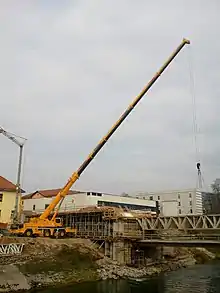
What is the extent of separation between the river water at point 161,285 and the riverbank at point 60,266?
5.07 feet

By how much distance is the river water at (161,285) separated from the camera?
3266cm

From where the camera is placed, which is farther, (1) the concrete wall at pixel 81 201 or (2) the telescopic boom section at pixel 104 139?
(1) the concrete wall at pixel 81 201

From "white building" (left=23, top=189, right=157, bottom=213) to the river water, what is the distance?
83.1 ft

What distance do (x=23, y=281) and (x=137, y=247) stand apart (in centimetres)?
2134

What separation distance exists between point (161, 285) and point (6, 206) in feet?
109

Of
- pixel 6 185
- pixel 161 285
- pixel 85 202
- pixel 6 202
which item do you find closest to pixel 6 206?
pixel 6 202

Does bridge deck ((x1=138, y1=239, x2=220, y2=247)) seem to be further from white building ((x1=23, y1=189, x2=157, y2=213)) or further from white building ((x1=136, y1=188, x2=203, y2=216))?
white building ((x1=136, y1=188, x2=203, y2=216))

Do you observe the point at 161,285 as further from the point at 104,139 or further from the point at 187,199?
the point at 187,199

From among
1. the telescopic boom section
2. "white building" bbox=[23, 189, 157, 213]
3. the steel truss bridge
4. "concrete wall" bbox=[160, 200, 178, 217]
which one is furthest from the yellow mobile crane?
"concrete wall" bbox=[160, 200, 178, 217]

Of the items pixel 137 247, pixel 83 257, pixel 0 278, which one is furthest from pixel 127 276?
pixel 0 278

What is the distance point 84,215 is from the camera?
52406 millimetres

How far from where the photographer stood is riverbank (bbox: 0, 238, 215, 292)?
1227 inches

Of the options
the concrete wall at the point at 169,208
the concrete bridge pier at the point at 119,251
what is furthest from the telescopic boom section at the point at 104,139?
the concrete wall at the point at 169,208

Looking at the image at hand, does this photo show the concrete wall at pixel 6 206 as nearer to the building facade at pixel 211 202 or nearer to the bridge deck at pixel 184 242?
the bridge deck at pixel 184 242
